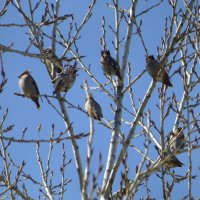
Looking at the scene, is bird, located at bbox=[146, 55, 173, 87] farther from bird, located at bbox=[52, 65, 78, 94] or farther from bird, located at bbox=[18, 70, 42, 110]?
bird, located at bbox=[18, 70, 42, 110]

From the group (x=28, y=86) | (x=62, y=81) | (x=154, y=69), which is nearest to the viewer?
(x=62, y=81)

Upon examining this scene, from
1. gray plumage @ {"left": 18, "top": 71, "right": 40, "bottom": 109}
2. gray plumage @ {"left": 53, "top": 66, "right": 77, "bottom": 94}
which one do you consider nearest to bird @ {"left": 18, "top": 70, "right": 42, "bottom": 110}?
gray plumage @ {"left": 18, "top": 71, "right": 40, "bottom": 109}

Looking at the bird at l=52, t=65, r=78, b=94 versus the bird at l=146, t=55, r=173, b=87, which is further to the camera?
the bird at l=146, t=55, r=173, b=87

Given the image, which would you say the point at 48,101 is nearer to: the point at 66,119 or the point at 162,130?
the point at 66,119

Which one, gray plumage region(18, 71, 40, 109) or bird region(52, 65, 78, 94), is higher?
gray plumage region(18, 71, 40, 109)

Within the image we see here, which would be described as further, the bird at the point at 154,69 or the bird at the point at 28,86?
the bird at the point at 28,86

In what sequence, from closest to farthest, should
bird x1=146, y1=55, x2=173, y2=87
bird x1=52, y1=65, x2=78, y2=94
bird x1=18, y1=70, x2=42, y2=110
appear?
bird x1=52, y1=65, x2=78, y2=94, bird x1=146, y1=55, x2=173, y2=87, bird x1=18, y1=70, x2=42, y2=110

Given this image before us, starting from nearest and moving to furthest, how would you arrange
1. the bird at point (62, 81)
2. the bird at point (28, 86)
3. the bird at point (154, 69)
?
the bird at point (62, 81) < the bird at point (154, 69) < the bird at point (28, 86)

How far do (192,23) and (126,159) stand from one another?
236cm

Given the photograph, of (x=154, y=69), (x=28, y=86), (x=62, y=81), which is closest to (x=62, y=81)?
(x=62, y=81)

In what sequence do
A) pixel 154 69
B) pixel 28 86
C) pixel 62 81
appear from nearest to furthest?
pixel 62 81 < pixel 154 69 < pixel 28 86

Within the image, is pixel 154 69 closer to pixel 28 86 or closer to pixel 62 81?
pixel 28 86

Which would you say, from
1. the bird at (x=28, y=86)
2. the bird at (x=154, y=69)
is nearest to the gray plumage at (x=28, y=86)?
the bird at (x=28, y=86)

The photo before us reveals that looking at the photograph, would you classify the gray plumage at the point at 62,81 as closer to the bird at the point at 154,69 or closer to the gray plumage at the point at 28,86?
the bird at the point at 154,69
